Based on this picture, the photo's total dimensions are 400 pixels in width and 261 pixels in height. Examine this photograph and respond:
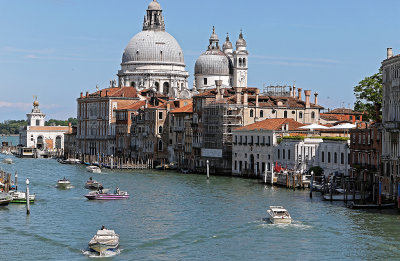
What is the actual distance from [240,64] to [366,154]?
195 feet

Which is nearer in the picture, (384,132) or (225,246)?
(225,246)

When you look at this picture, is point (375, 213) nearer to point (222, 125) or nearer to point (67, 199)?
point (67, 199)

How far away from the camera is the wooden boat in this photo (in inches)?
1246

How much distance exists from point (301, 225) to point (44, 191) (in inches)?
832

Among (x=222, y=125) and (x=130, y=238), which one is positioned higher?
(x=222, y=125)

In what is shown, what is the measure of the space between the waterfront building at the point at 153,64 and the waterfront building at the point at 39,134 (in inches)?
1028

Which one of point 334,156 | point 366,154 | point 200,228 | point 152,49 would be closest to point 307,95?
point 334,156

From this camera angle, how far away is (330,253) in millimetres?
31734

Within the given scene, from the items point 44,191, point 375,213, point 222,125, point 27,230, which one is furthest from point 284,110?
point 27,230

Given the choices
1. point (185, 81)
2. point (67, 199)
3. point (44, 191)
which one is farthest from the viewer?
point (185, 81)

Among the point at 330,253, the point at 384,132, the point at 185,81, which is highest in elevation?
the point at 185,81

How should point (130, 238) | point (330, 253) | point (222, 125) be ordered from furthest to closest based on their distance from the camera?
point (222, 125), point (130, 238), point (330, 253)

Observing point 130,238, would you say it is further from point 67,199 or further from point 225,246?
point 67,199

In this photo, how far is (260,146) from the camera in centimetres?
6438
